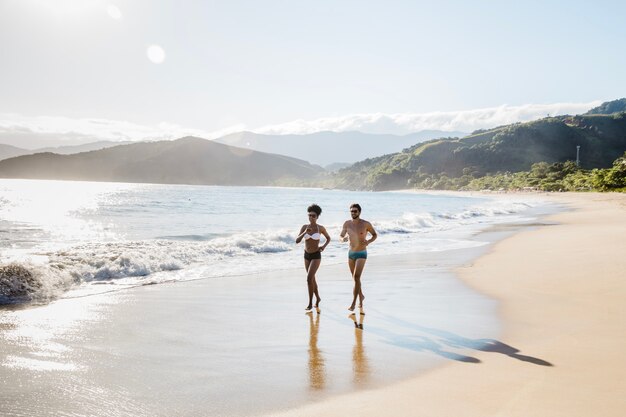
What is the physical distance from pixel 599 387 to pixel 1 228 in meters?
31.9

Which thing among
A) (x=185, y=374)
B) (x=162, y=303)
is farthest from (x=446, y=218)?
(x=185, y=374)

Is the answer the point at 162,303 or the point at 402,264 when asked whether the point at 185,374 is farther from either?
the point at 402,264

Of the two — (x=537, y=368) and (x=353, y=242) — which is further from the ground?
(x=353, y=242)

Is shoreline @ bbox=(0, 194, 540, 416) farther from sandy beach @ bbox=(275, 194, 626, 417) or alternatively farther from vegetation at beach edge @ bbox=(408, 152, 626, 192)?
vegetation at beach edge @ bbox=(408, 152, 626, 192)

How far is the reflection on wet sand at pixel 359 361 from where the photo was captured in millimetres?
5285

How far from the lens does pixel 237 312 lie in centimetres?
866

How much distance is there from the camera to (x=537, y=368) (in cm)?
556

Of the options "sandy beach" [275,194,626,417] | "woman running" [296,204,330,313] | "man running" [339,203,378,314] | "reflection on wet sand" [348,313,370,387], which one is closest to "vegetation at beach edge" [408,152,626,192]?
"sandy beach" [275,194,626,417]

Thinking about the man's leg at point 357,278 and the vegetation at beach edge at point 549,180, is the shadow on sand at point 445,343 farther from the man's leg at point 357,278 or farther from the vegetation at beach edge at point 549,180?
the vegetation at beach edge at point 549,180

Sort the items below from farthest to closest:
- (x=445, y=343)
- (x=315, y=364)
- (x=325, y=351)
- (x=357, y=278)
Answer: (x=357, y=278) < (x=445, y=343) < (x=325, y=351) < (x=315, y=364)

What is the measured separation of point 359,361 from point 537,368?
2128 mm

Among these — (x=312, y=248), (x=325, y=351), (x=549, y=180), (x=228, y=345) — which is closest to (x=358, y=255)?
(x=312, y=248)

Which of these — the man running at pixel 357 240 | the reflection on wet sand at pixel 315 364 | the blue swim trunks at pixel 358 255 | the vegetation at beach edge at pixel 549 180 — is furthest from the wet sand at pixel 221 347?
the vegetation at beach edge at pixel 549 180

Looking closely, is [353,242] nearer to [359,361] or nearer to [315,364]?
[359,361]
